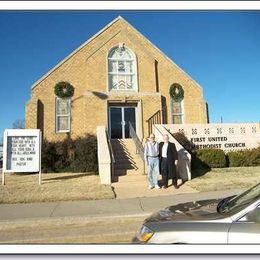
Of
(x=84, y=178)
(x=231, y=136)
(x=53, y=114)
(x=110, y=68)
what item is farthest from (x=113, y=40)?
(x=84, y=178)

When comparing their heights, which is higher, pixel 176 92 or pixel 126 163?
pixel 176 92

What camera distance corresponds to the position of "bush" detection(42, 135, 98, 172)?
56.2 ft

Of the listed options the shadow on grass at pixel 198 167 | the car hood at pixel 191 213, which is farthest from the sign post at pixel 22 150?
the car hood at pixel 191 213

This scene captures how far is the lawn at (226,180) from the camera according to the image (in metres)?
12.3

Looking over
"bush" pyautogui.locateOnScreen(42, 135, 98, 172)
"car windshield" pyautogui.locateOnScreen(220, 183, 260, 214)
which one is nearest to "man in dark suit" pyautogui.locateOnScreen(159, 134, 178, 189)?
"bush" pyautogui.locateOnScreen(42, 135, 98, 172)

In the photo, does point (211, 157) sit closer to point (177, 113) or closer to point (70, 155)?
point (177, 113)

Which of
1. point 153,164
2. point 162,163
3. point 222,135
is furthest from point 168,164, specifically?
point 222,135

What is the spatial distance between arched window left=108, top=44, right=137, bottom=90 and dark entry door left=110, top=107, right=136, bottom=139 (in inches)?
52.8

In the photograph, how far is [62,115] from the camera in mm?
21297

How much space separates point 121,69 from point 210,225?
61.3ft

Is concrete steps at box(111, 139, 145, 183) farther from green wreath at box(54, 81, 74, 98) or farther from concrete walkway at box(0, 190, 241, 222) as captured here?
green wreath at box(54, 81, 74, 98)

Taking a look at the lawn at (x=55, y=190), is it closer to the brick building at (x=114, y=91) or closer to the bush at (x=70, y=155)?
the bush at (x=70, y=155)

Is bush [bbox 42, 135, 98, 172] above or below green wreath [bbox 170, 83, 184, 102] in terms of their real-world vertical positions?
below
